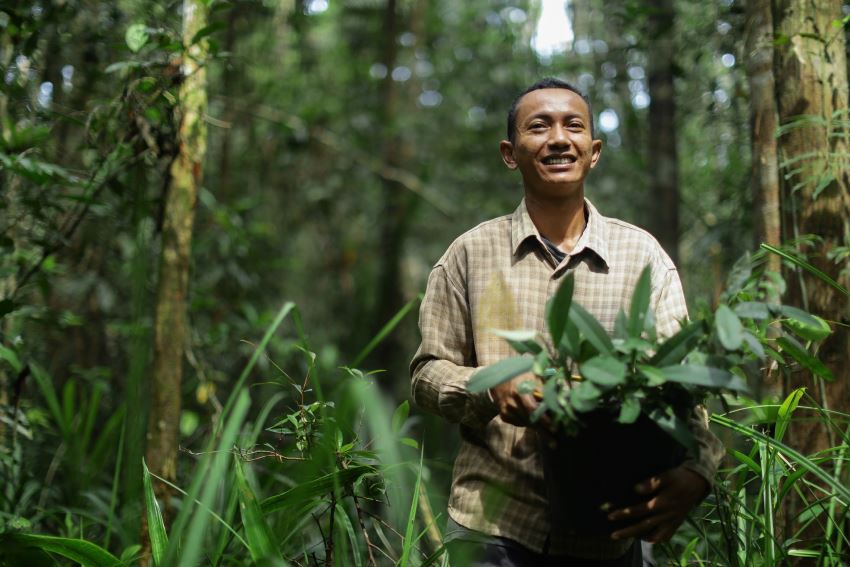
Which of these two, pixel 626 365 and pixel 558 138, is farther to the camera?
pixel 558 138

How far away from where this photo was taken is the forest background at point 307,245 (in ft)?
5.86

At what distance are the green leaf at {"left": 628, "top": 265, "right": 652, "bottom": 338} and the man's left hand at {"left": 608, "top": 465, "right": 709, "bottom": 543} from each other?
280 mm

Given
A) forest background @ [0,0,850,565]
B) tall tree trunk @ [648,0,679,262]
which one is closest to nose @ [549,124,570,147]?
forest background @ [0,0,850,565]

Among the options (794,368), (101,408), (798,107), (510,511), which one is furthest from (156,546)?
(101,408)

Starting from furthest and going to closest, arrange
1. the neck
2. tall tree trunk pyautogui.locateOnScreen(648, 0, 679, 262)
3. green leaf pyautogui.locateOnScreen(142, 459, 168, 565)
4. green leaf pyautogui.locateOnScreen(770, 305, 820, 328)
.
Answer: tall tree trunk pyautogui.locateOnScreen(648, 0, 679, 262) < the neck < green leaf pyautogui.locateOnScreen(142, 459, 168, 565) < green leaf pyautogui.locateOnScreen(770, 305, 820, 328)

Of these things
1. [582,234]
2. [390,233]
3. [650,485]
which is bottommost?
[390,233]

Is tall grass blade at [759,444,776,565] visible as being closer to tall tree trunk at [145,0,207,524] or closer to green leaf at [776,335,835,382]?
green leaf at [776,335,835,382]

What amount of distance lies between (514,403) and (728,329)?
1.21 ft

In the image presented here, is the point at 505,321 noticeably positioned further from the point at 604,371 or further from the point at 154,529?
the point at 154,529

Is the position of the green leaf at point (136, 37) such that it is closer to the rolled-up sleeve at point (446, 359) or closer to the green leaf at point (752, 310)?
the rolled-up sleeve at point (446, 359)

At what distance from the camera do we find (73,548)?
1727 mm

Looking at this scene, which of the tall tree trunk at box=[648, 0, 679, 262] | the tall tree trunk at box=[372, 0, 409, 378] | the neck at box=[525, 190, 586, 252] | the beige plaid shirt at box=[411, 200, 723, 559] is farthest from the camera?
the tall tree trunk at box=[372, 0, 409, 378]

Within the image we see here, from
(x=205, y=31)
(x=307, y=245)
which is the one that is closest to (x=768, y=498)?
(x=205, y=31)

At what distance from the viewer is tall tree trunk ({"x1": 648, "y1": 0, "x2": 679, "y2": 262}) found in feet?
15.9
